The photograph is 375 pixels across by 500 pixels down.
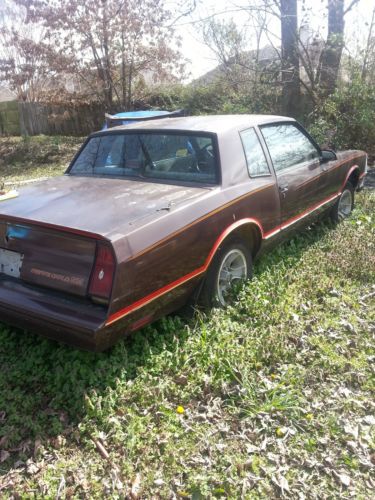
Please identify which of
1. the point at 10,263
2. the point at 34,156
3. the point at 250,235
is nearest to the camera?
the point at 10,263

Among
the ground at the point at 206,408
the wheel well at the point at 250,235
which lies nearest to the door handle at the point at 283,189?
the wheel well at the point at 250,235

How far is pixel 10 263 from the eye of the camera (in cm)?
297

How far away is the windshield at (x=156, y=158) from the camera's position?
3623mm

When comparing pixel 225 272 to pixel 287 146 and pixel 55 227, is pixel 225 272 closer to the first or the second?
pixel 55 227

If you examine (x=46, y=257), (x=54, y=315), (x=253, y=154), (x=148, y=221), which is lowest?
(x=54, y=315)

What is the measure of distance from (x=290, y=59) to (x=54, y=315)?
10462 mm

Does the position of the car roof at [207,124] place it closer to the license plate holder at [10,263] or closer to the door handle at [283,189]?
the door handle at [283,189]

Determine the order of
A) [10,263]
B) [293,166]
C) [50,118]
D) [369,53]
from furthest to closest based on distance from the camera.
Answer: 1. [50,118]
2. [369,53]
3. [293,166]
4. [10,263]

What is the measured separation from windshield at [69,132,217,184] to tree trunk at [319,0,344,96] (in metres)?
7.99

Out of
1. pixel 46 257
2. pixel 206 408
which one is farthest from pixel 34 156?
pixel 206 408

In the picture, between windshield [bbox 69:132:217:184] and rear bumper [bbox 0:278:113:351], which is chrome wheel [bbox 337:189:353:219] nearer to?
windshield [bbox 69:132:217:184]

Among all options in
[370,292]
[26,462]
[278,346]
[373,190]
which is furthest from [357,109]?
[26,462]

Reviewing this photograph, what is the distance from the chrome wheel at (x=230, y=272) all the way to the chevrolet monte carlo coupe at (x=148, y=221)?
0.01 m

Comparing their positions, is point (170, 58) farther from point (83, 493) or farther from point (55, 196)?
point (83, 493)
